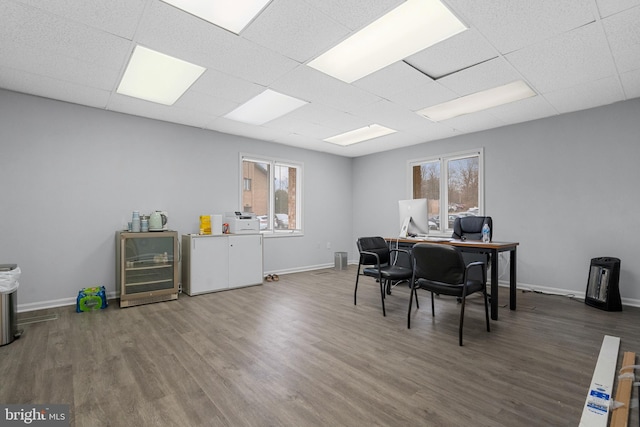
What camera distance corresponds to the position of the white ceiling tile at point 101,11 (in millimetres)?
2084

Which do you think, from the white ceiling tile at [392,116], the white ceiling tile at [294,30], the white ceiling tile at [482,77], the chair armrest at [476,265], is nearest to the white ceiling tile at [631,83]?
the white ceiling tile at [482,77]

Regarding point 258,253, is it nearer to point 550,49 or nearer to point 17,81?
point 17,81

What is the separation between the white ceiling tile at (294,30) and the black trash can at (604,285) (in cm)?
413

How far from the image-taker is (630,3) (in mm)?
2078

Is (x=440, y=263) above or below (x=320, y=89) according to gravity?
below

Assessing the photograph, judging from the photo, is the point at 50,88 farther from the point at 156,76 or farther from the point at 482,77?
the point at 482,77

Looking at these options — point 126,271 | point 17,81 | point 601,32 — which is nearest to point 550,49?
point 601,32

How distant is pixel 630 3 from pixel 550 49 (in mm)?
578

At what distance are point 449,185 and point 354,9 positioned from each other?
4.20 m

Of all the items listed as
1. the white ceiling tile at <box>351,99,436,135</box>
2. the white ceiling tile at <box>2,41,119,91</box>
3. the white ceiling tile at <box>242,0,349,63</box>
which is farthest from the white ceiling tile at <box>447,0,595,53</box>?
the white ceiling tile at <box>2,41,119,91</box>

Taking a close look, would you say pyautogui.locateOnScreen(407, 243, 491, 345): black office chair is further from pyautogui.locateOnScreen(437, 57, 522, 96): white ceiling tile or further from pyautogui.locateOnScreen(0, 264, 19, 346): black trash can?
pyautogui.locateOnScreen(0, 264, 19, 346): black trash can

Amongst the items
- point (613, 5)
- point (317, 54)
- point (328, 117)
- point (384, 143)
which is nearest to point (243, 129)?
point (328, 117)

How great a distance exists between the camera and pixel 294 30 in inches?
93.7

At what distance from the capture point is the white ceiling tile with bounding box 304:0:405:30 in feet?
6.82
